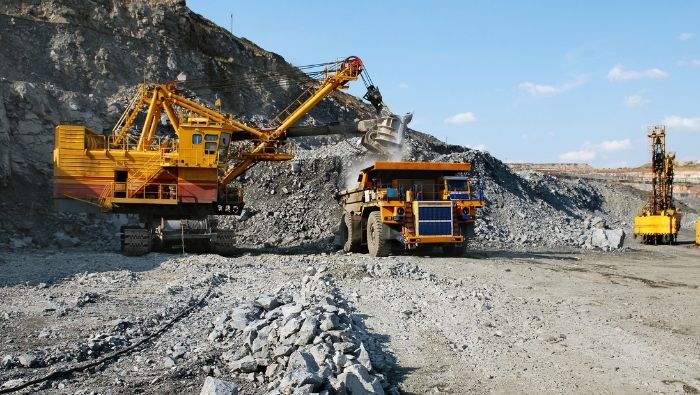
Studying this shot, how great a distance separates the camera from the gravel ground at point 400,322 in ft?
19.8

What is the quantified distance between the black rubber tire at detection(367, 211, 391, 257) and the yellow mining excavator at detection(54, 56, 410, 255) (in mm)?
3427

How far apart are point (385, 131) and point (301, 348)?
12.9 metres

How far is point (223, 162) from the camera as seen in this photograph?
17.3 meters

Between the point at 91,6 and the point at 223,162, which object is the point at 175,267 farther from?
the point at 91,6

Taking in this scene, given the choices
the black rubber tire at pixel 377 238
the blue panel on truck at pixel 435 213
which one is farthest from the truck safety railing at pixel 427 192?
the blue panel on truck at pixel 435 213

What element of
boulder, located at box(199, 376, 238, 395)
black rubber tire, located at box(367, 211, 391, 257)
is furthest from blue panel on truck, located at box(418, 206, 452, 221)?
boulder, located at box(199, 376, 238, 395)

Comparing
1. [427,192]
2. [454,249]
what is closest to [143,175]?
[427,192]

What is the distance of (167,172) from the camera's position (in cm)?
1675

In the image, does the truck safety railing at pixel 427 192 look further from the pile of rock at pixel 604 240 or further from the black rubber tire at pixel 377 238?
the pile of rock at pixel 604 240

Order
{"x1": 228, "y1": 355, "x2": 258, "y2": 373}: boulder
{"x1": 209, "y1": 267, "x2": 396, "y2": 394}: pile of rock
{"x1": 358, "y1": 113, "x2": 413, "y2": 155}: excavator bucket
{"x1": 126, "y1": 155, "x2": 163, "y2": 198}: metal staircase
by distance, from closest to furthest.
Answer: {"x1": 209, "y1": 267, "x2": 396, "y2": 394}: pile of rock < {"x1": 228, "y1": 355, "x2": 258, "y2": 373}: boulder < {"x1": 126, "y1": 155, "x2": 163, "y2": 198}: metal staircase < {"x1": 358, "y1": 113, "x2": 413, "y2": 155}: excavator bucket

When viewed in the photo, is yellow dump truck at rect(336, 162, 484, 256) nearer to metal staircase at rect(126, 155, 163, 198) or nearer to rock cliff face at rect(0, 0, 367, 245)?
metal staircase at rect(126, 155, 163, 198)

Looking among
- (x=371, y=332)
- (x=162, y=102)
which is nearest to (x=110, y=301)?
(x=371, y=332)

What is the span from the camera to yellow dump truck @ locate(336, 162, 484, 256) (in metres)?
15.3

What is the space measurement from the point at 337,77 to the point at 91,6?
18192 millimetres
